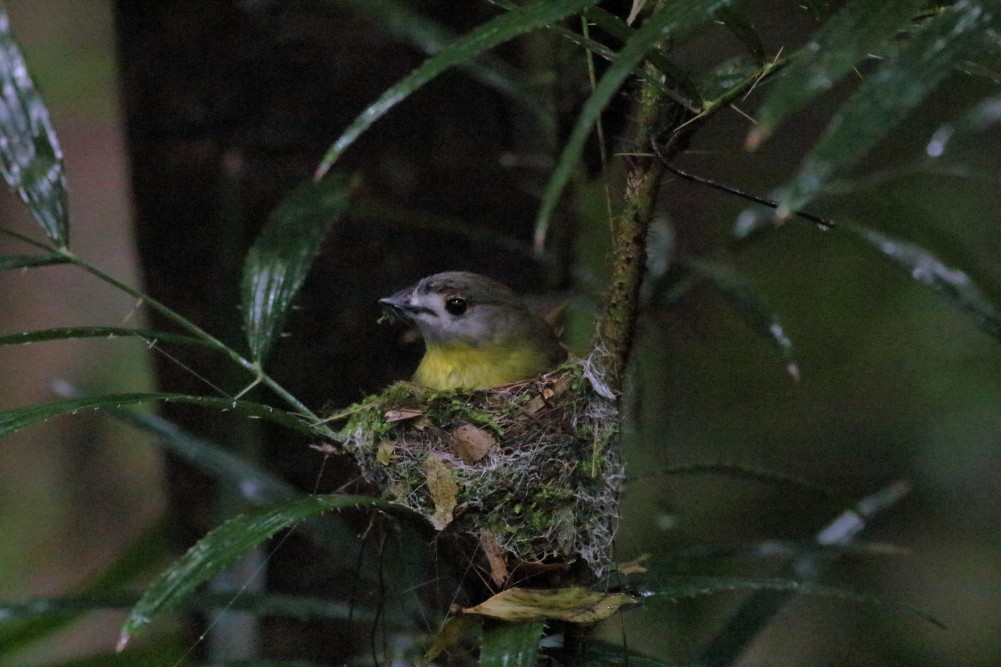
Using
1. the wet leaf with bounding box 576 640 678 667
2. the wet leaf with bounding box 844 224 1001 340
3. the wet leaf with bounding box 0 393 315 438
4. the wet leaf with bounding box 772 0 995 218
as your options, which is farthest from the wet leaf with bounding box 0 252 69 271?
the wet leaf with bounding box 844 224 1001 340

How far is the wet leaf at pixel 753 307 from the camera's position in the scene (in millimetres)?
2162

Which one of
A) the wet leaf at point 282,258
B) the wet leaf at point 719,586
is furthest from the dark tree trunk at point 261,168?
the wet leaf at point 719,586

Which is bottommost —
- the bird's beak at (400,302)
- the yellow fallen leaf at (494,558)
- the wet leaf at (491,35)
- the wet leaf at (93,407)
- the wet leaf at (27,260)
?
the yellow fallen leaf at (494,558)

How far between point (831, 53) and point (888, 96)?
0.22 feet

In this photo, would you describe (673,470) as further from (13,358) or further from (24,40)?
(13,358)

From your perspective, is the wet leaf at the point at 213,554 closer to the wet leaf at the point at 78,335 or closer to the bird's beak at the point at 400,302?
the wet leaf at the point at 78,335

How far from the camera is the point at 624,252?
1.43 m

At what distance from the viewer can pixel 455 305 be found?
2.73 m

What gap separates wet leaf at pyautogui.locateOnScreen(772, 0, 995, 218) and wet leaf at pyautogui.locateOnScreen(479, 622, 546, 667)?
24.7 inches

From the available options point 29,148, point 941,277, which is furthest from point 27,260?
point 941,277

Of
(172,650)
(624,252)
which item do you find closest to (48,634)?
(172,650)

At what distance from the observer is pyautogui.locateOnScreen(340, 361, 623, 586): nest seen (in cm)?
166

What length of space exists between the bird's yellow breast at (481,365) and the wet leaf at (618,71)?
5.72 feet

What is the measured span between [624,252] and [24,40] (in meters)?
5.50
